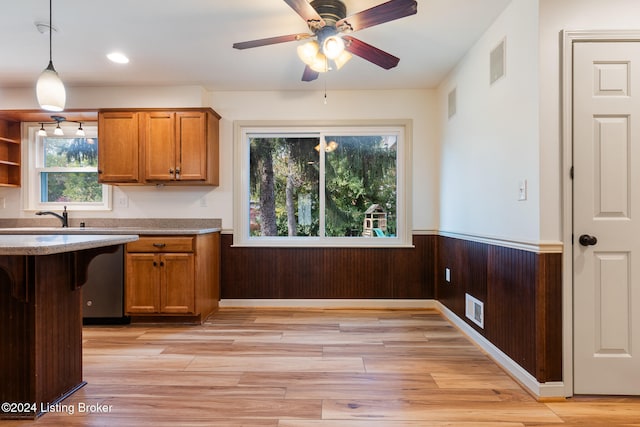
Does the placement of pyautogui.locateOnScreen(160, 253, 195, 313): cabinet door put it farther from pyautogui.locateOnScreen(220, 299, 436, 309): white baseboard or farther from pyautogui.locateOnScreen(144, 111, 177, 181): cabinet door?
pyautogui.locateOnScreen(220, 299, 436, 309): white baseboard

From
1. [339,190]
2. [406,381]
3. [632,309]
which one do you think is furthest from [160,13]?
[632,309]

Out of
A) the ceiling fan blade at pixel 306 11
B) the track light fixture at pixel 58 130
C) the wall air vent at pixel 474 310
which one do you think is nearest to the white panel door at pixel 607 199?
the wall air vent at pixel 474 310

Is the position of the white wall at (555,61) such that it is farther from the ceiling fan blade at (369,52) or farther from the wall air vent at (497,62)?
the ceiling fan blade at (369,52)

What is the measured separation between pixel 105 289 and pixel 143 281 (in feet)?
1.25

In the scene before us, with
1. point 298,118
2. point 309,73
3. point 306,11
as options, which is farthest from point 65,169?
point 306,11

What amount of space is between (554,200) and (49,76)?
2924mm

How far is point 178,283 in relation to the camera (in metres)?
3.28

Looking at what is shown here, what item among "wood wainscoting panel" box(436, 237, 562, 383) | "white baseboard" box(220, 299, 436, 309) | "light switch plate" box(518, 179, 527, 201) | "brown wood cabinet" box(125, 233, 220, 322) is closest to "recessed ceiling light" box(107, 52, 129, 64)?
"brown wood cabinet" box(125, 233, 220, 322)

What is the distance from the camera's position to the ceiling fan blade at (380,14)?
1.78 metres

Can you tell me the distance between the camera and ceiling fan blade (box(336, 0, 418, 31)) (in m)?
1.78

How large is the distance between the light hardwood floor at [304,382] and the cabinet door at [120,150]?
1492mm

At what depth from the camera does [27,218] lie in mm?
3936

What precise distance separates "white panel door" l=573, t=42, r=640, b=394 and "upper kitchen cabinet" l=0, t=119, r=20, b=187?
5.14 m

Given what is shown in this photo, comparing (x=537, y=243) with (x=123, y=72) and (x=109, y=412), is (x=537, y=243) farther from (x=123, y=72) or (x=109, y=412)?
(x=123, y=72)
